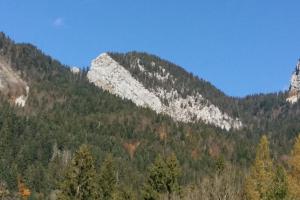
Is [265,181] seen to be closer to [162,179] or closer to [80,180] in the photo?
[162,179]

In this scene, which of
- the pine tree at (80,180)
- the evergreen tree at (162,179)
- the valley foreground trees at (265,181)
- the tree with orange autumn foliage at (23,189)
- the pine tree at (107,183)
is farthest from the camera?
the tree with orange autumn foliage at (23,189)

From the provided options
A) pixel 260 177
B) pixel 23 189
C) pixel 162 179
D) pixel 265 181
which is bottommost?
pixel 162 179

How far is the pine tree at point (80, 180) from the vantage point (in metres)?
65.4

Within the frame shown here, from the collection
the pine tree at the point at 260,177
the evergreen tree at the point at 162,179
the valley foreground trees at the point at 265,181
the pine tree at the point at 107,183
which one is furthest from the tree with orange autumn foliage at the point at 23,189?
the valley foreground trees at the point at 265,181

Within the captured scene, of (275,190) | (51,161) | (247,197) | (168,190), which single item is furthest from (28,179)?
(275,190)

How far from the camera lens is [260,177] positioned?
243 feet

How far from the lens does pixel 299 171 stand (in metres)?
74.1

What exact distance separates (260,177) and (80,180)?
71.5ft

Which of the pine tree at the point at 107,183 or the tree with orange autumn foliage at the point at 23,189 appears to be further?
the tree with orange autumn foliage at the point at 23,189

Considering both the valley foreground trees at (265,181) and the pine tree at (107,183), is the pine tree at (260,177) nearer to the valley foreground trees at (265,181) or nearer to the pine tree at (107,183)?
the valley foreground trees at (265,181)

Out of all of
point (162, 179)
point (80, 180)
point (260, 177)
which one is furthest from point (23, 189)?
point (260, 177)

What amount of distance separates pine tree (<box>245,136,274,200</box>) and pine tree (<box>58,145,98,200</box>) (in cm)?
1676

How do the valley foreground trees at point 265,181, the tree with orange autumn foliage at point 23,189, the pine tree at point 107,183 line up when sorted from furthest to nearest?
the tree with orange autumn foliage at point 23,189
the pine tree at point 107,183
the valley foreground trees at point 265,181

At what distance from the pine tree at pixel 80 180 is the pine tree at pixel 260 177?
16760 millimetres
